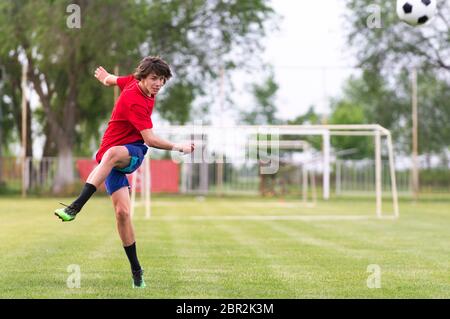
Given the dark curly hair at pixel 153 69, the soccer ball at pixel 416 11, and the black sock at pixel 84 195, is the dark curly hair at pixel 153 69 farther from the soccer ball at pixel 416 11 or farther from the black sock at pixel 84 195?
the soccer ball at pixel 416 11

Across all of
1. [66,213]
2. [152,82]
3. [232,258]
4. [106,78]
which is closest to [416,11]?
[232,258]

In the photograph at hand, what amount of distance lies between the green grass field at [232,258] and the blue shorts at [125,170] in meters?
0.84

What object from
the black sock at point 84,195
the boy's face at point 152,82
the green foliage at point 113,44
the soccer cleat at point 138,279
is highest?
the green foliage at point 113,44

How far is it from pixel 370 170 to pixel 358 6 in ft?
21.8

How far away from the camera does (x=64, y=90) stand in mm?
34875

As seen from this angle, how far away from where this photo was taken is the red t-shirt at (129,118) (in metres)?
6.71

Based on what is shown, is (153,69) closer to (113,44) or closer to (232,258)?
(232,258)

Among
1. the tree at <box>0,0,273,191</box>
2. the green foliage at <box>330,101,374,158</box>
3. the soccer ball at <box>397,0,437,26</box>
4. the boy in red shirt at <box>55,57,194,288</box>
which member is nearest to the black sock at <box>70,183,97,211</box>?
the boy in red shirt at <box>55,57,194,288</box>

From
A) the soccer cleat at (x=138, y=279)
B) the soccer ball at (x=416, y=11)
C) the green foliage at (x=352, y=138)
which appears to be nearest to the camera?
the soccer cleat at (x=138, y=279)

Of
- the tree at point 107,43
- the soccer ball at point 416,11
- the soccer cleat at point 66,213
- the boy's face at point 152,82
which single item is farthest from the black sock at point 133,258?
the tree at point 107,43

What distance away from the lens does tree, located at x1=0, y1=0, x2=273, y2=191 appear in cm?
2995

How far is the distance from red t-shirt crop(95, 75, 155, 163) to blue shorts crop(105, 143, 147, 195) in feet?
0.23

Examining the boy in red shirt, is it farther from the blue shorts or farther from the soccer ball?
the soccer ball
